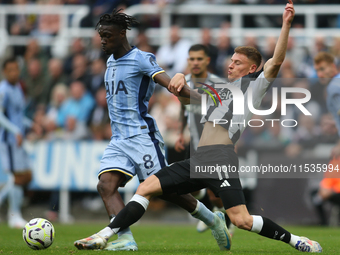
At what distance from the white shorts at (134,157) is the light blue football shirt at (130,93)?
0.10 metres

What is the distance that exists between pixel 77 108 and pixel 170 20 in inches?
141

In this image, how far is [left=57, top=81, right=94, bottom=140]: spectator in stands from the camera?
1285 centimetres

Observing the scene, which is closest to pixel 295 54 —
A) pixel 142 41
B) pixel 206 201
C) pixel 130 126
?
pixel 142 41

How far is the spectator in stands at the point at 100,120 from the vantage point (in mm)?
12427

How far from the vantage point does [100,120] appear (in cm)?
1291

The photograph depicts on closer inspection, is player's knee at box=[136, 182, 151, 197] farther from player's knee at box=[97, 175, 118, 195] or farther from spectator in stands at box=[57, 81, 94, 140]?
spectator in stands at box=[57, 81, 94, 140]

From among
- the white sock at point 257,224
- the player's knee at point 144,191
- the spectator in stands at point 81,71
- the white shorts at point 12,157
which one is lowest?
the white shorts at point 12,157

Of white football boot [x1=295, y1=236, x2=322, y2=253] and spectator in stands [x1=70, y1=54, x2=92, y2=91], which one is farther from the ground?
spectator in stands [x1=70, y1=54, x2=92, y2=91]

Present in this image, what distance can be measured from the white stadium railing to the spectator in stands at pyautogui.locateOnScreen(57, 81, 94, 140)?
6.50 feet

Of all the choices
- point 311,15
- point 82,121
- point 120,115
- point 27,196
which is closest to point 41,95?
point 82,121

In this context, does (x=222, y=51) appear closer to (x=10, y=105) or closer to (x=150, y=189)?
(x=10, y=105)

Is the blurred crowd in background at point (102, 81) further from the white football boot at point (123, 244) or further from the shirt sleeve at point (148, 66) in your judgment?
the white football boot at point (123, 244)

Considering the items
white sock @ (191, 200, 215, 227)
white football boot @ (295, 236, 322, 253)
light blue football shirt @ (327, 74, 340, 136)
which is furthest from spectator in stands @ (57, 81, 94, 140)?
white football boot @ (295, 236, 322, 253)

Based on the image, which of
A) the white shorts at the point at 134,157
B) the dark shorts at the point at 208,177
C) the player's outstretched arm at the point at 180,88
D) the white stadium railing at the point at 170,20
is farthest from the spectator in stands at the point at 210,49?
the dark shorts at the point at 208,177
